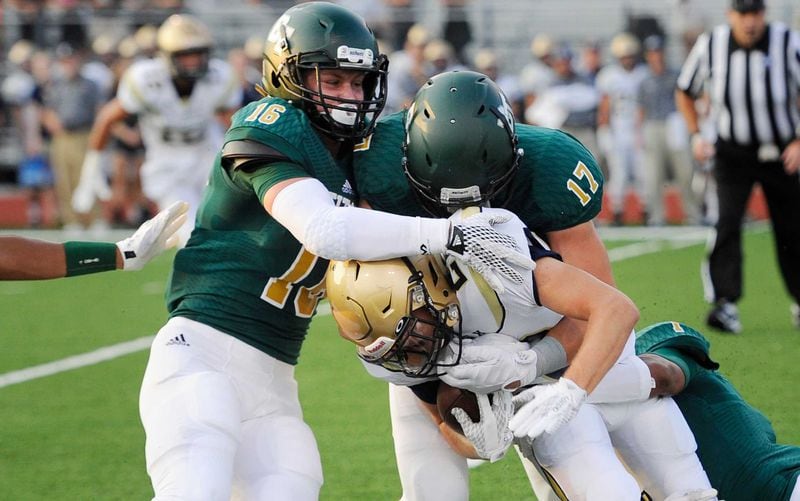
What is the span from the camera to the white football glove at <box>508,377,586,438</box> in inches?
116

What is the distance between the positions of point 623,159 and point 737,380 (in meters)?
7.96

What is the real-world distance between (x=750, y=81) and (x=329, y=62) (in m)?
4.92

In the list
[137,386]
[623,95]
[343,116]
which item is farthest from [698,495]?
[623,95]

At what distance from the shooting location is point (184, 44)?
8.52m

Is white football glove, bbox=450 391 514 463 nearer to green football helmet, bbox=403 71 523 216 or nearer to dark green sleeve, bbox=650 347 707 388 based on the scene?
green football helmet, bbox=403 71 523 216

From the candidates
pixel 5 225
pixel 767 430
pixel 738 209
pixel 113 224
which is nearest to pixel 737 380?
pixel 738 209

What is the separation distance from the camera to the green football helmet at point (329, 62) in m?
3.51

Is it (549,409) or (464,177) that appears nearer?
(549,409)

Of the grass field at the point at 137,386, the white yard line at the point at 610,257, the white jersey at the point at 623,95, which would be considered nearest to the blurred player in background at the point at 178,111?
the grass field at the point at 137,386

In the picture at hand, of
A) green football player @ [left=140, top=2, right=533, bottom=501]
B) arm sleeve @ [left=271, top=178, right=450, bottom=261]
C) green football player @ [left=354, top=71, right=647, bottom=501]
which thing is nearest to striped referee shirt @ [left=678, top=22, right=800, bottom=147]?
green football player @ [left=354, top=71, right=647, bottom=501]

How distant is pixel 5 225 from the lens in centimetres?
1445

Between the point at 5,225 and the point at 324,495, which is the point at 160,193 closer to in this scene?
the point at 324,495

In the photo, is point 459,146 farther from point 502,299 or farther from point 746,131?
point 746,131

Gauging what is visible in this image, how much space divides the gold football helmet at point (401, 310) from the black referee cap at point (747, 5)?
503 centimetres
